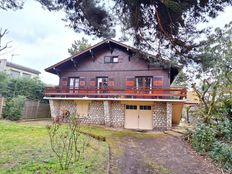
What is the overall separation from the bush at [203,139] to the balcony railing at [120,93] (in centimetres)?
419

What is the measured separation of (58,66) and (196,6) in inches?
599

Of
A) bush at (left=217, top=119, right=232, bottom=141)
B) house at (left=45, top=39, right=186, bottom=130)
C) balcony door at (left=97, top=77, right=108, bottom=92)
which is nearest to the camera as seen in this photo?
bush at (left=217, top=119, right=232, bottom=141)

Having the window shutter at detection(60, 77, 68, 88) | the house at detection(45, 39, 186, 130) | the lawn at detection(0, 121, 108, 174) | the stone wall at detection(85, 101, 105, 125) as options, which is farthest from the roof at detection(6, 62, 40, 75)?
the lawn at detection(0, 121, 108, 174)

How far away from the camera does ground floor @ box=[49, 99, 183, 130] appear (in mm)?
15414

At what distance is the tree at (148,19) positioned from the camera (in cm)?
448

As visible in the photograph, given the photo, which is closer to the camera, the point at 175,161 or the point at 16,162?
the point at 16,162

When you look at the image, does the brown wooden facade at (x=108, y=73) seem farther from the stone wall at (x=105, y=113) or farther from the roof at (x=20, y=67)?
the roof at (x=20, y=67)

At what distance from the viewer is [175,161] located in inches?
285

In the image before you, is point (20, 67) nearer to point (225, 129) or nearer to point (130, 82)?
→ point (130, 82)

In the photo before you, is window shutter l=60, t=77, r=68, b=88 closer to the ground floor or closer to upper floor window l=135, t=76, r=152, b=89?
the ground floor

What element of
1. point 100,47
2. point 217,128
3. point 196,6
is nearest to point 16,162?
point 196,6

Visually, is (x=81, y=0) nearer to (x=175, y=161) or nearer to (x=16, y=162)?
(x=16, y=162)

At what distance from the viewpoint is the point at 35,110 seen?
1836cm

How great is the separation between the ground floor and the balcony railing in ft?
2.11
